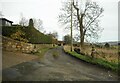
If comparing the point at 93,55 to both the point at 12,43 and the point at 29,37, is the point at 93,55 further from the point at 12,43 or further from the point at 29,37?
the point at 29,37

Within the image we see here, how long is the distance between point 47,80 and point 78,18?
A: 31.4m

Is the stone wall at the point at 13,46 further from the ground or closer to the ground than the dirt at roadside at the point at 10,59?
further from the ground

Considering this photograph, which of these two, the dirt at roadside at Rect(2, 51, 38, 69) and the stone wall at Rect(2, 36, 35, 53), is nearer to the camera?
the dirt at roadside at Rect(2, 51, 38, 69)

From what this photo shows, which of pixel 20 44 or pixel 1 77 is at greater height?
pixel 20 44

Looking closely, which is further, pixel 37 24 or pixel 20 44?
pixel 37 24

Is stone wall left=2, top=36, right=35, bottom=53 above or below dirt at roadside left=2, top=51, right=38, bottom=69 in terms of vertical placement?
above

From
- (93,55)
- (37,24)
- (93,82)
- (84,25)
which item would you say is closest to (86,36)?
(84,25)

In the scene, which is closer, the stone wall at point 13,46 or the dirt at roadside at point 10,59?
the dirt at roadside at point 10,59

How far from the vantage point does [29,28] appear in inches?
1314

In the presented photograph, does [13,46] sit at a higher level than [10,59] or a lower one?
higher

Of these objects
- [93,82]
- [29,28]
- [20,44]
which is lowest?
[93,82]

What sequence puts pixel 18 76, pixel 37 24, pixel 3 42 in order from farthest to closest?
1. pixel 37 24
2. pixel 3 42
3. pixel 18 76

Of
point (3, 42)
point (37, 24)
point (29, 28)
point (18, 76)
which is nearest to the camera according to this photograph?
point (18, 76)

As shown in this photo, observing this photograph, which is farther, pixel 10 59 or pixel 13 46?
pixel 13 46
